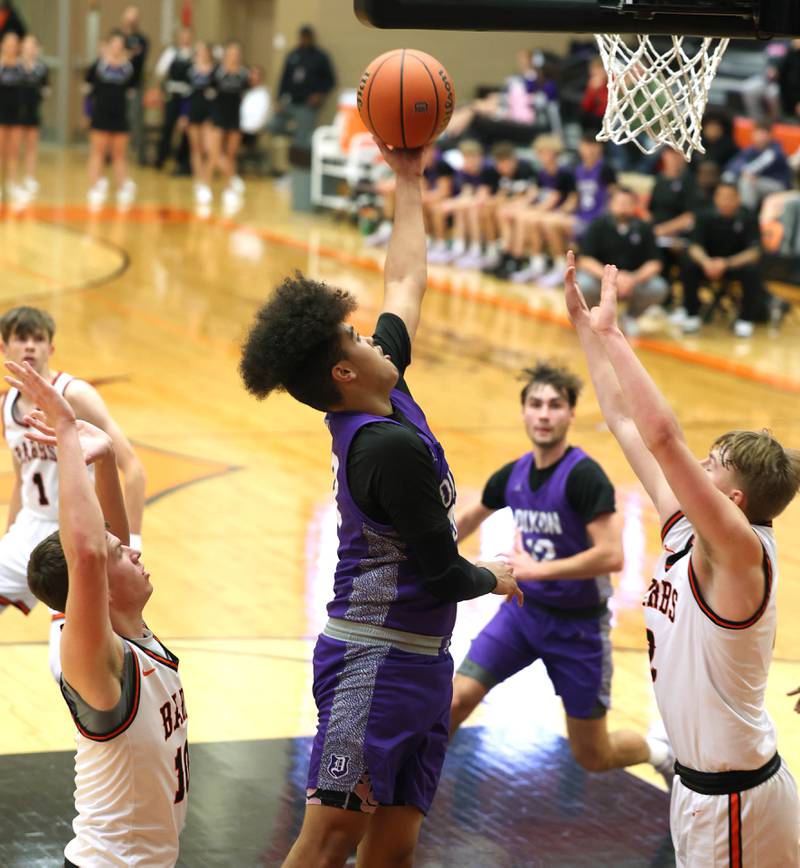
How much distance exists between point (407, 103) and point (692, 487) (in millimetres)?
1693

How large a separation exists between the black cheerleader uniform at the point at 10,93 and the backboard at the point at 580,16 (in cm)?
1593

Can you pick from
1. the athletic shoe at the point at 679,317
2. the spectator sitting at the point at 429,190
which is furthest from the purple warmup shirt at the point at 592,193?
the spectator sitting at the point at 429,190

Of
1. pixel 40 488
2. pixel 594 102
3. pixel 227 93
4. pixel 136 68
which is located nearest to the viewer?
pixel 40 488

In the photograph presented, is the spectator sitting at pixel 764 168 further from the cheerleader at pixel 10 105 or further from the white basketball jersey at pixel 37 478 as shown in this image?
the white basketball jersey at pixel 37 478

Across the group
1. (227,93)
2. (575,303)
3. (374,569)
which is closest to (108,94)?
(227,93)

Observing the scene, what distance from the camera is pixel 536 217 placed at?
15.1m

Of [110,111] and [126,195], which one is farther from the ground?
[110,111]

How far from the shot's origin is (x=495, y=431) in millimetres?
9797

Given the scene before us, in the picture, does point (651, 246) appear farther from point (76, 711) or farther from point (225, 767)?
point (76, 711)

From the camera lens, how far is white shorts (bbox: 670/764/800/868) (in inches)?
131

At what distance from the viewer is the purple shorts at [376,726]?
11.2 ft

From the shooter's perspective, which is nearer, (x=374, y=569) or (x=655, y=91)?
(x=374, y=569)

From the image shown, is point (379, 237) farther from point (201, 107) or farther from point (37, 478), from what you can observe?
point (37, 478)

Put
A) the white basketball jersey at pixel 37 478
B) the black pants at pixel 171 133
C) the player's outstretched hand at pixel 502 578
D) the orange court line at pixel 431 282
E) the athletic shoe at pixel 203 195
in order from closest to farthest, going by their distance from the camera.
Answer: the player's outstretched hand at pixel 502 578
the white basketball jersey at pixel 37 478
the orange court line at pixel 431 282
the athletic shoe at pixel 203 195
the black pants at pixel 171 133
